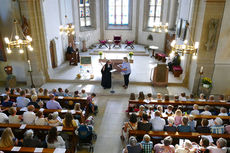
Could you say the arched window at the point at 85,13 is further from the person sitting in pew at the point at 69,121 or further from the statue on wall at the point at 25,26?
the person sitting in pew at the point at 69,121

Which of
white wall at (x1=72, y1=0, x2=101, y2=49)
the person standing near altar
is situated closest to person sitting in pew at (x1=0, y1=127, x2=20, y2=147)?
the person standing near altar

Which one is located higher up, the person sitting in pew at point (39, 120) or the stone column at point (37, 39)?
the stone column at point (37, 39)

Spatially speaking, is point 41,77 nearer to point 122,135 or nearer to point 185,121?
point 122,135

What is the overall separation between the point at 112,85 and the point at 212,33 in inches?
222

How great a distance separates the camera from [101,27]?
19344 mm

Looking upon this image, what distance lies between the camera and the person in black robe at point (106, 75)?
10.5 metres

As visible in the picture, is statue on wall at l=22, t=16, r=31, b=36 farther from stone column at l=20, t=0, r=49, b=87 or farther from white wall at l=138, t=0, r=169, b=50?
white wall at l=138, t=0, r=169, b=50

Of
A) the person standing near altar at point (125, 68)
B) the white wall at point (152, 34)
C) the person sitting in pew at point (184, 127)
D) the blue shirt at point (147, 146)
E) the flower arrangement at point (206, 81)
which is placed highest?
the white wall at point (152, 34)

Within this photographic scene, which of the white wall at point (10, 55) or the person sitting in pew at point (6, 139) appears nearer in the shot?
the person sitting in pew at point (6, 139)

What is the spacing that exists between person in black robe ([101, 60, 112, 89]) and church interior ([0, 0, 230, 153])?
53 millimetres

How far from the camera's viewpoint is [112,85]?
11.3m


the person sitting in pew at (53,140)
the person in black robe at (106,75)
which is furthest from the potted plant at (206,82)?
the person sitting in pew at (53,140)

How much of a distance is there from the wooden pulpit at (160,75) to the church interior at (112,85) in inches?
2.3

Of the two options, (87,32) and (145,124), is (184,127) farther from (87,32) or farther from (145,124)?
(87,32)
